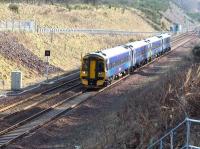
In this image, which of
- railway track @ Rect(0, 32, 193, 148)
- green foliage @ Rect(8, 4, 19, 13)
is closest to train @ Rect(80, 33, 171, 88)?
railway track @ Rect(0, 32, 193, 148)

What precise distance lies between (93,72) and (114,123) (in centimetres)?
1471

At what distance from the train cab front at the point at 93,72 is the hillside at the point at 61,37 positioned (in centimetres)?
596

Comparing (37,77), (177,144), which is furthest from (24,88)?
(177,144)

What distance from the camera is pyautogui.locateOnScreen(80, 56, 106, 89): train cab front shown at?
3669cm

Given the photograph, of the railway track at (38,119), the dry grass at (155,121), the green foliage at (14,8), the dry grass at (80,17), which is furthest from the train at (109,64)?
the green foliage at (14,8)

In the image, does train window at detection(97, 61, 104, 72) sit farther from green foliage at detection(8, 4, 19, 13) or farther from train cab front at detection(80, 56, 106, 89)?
green foliage at detection(8, 4, 19, 13)

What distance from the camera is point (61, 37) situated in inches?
2384

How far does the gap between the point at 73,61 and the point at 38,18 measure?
1336 cm

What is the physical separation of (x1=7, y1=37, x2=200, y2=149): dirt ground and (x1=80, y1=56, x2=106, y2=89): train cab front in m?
2.45

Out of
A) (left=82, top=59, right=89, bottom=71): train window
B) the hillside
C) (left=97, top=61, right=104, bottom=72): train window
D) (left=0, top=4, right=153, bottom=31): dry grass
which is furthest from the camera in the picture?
(left=0, top=4, right=153, bottom=31): dry grass

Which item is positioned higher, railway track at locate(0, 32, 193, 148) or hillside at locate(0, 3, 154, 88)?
hillside at locate(0, 3, 154, 88)

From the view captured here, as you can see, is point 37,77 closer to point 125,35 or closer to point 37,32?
point 37,32

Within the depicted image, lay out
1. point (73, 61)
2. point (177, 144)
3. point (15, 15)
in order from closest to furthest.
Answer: point (177, 144) < point (73, 61) < point (15, 15)

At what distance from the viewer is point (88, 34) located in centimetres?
7075
